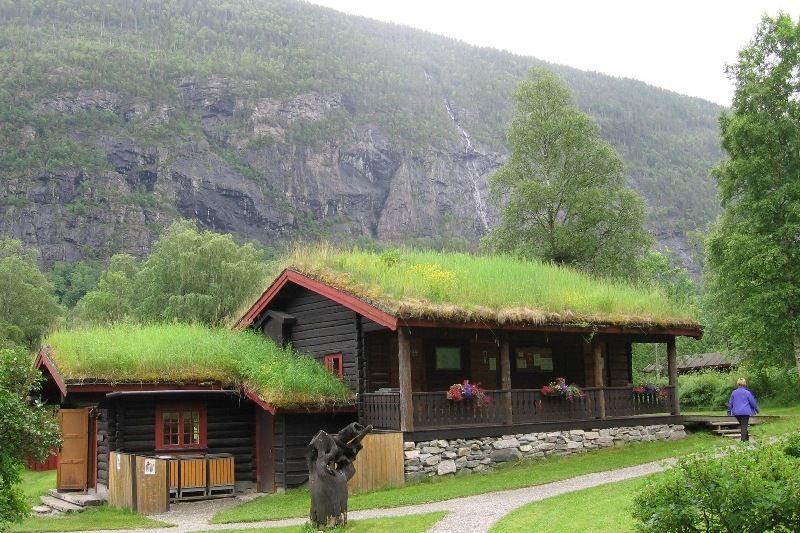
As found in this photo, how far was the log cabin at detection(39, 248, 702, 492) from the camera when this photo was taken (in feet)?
70.9

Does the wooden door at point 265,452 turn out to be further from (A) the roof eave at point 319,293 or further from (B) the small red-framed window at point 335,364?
(A) the roof eave at point 319,293

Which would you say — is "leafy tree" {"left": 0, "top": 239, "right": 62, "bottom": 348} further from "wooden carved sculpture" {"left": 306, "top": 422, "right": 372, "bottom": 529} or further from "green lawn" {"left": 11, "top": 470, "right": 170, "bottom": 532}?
"wooden carved sculpture" {"left": 306, "top": 422, "right": 372, "bottom": 529}

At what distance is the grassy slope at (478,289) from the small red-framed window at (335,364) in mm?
2756

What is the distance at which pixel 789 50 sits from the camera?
32938 mm

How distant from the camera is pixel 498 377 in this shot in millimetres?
25859

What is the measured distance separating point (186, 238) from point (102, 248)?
91521mm

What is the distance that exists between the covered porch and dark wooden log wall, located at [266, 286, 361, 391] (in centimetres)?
57

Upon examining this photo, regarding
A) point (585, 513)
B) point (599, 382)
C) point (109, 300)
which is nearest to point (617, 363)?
point (599, 382)

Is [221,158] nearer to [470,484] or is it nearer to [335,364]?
[335,364]

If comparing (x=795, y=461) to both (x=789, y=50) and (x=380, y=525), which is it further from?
(x=789, y=50)

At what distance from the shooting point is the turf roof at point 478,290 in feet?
69.7

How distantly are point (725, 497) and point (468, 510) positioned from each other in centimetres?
808

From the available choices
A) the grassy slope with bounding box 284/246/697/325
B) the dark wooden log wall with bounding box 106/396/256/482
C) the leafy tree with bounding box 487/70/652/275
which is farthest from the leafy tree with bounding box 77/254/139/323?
the grassy slope with bounding box 284/246/697/325

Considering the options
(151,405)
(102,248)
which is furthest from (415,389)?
(102,248)
